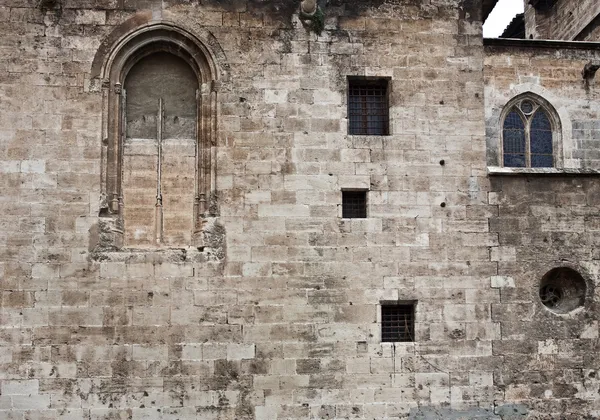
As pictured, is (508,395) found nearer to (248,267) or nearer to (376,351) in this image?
(376,351)

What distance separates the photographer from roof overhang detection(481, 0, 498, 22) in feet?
40.8

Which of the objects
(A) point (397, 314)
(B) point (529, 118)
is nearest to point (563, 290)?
(A) point (397, 314)

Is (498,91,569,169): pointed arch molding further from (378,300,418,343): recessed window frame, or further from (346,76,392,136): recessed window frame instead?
(378,300,418,343): recessed window frame

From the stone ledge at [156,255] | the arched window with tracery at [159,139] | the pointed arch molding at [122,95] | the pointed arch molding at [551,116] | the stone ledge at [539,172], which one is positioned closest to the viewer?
the stone ledge at [156,255]

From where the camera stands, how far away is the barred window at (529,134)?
557 inches

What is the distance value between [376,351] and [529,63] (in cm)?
718

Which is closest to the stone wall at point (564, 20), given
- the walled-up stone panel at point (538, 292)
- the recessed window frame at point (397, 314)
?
the walled-up stone panel at point (538, 292)

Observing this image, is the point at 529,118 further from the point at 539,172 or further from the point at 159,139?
the point at 159,139

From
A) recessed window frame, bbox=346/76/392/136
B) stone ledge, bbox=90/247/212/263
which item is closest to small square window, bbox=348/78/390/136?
recessed window frame, bbox=346/76/392/136

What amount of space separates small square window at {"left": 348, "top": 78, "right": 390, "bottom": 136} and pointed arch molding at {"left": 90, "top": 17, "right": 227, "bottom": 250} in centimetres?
231

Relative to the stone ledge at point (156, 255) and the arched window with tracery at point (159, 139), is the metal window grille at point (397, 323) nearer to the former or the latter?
the stone ledge at point (156, 255)

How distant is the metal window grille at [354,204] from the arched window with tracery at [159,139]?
2.23 meters

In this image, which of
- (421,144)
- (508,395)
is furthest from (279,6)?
(508,395)

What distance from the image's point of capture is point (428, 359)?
11.1 meters
